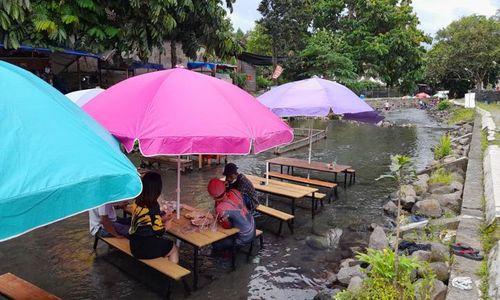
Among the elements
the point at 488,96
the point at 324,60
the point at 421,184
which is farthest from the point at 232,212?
the point at 488,96

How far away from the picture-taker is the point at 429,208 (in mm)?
7383

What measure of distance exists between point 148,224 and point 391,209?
5.40 m

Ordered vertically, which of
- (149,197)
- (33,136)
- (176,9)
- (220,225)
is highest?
(176,9)

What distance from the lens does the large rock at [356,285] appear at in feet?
13.7

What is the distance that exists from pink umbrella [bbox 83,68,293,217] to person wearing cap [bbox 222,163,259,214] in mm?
1242

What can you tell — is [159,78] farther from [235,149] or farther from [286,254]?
[286,254]

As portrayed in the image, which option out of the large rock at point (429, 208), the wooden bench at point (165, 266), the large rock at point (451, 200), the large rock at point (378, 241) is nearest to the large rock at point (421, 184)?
the large rock at point (451, 200)

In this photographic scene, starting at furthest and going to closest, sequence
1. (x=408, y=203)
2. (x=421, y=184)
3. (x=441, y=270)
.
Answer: (x=421, y=184)
(x=408, y=203)
(x=441, y=270)

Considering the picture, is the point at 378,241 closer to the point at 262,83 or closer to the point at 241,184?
the point at 241,184

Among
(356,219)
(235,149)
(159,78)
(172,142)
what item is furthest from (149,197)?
(356,219)

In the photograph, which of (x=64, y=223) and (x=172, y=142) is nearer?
(x=172, y=142)

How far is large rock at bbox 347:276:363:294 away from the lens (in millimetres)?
4165

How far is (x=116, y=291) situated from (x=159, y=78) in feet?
8.74

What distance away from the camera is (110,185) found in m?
2.15
